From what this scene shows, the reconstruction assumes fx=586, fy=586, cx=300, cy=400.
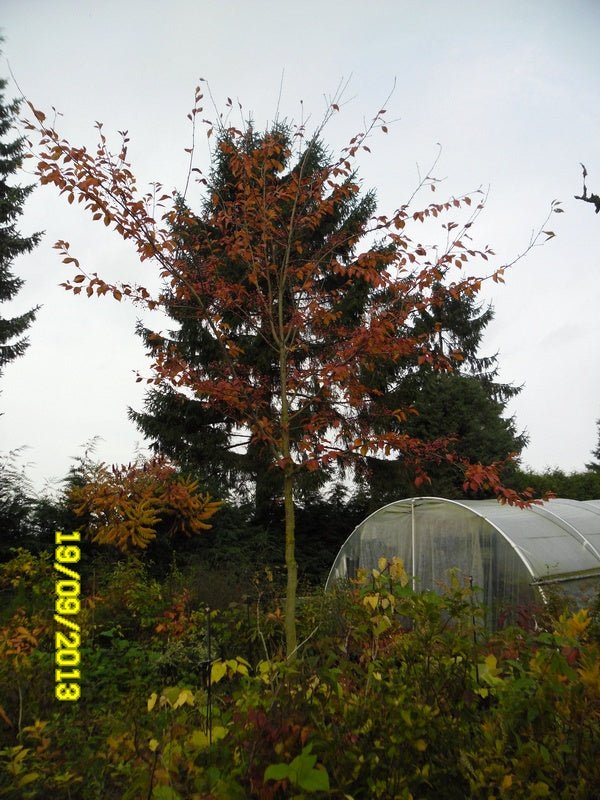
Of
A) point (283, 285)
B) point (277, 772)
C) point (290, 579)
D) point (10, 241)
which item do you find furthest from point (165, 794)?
point (10, 241)

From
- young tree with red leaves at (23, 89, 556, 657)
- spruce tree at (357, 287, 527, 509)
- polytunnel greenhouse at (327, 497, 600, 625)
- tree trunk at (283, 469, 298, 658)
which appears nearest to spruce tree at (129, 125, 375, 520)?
spruce tree at (357, 287, 527, 509)

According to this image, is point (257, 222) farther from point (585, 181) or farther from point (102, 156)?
point (585, 181)

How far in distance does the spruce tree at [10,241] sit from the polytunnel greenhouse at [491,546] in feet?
32.8

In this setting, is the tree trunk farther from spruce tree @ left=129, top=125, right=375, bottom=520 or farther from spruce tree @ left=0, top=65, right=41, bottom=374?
spruce tree @ left=0, top=65, right=41, bottom=374

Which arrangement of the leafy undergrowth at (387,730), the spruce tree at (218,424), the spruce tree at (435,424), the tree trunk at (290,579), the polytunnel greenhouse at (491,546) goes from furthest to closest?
1. the spruce tree at (435,424)
2. the spruce tree at (218,424)
3. the polytunnel greenhouse at (491,546)
4. the tree trunk at (290,579)
5. the leafy undergrowth at (387,730)

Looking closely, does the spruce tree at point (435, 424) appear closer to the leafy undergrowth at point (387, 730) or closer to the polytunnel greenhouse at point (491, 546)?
the polytunnel greenhouse at point (491, 546)

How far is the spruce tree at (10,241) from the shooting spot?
46.8 feet

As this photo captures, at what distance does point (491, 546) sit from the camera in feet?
24.2

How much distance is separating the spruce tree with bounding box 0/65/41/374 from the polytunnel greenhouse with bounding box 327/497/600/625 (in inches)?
394

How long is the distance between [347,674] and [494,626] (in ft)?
17.5

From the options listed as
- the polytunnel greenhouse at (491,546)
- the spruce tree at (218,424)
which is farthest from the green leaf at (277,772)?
the spruce tree at (218,424)

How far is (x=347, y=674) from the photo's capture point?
2.31 m

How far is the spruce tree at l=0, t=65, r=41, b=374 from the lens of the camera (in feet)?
46.8

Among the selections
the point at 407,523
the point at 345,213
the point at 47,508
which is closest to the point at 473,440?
the point at 407,523
